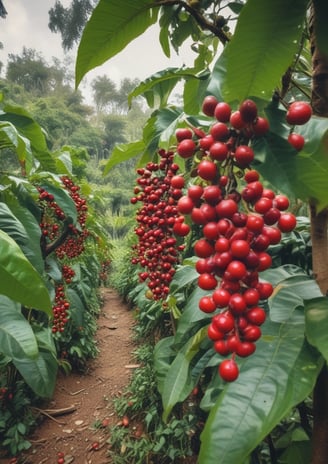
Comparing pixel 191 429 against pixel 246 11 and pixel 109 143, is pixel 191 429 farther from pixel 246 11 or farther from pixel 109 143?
pixel 109 143

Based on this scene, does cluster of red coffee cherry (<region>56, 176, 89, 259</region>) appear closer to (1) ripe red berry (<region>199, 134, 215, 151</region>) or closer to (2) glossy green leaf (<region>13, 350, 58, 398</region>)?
(2) glossy green leaf (<region>13, 350, 58, 398</region>)

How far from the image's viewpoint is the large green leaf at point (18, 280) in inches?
21.5

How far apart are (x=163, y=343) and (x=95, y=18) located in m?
1.09

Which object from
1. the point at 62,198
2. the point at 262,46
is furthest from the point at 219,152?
the point at 62,198

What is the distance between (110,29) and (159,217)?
0.54 meters

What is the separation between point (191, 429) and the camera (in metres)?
2.03

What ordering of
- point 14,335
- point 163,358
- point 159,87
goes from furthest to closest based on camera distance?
1. point 163,358
2. point 159,87
3. point 14,335

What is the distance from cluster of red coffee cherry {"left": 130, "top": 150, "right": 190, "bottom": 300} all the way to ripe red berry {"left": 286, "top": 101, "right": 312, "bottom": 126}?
43 centimetres

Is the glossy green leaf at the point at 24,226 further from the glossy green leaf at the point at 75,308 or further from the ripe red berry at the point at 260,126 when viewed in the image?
the glossy green leaf at the point at 75,308

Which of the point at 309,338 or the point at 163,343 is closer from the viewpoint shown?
the point at 309,338

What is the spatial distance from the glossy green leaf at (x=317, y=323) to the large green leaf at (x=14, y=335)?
727 millimetres

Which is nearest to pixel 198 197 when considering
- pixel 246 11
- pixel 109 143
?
pixel 246 11

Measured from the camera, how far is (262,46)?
0.42 metres

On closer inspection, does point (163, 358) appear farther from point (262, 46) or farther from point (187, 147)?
point (262, 46)
